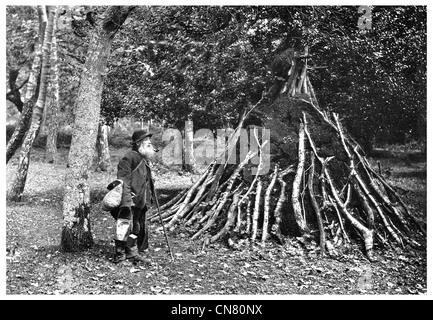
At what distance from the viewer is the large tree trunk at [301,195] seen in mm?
5605

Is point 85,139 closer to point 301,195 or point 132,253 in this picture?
point 132,253

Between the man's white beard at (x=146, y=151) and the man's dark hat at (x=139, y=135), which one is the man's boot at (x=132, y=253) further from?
the man's dark hat at (x=139, y=135)

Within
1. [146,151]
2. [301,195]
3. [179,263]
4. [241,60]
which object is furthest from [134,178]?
[301,195]

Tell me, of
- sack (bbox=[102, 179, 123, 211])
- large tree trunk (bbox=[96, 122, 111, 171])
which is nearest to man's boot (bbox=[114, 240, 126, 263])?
sack (bbox=[102, 179, 123, 211])

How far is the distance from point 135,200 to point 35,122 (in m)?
2.11

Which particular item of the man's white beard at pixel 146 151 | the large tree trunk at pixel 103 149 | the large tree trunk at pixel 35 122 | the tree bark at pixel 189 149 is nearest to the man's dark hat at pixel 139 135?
the man's white beard at pixel 146 151

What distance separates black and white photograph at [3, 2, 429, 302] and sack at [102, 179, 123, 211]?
0.7 inches

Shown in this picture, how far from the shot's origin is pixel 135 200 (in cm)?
509

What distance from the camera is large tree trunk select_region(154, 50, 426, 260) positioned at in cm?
561

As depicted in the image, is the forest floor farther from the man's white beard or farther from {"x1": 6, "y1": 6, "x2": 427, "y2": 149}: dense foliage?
{"x1": 6, "y1": 6, "x2": 427, "y2": 149}: dense foliage

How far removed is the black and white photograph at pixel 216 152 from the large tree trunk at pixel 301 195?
2cm

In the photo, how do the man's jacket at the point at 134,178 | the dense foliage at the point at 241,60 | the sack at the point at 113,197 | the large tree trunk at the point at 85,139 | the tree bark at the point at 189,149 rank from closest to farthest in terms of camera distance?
1. the sack at the point at 113,197
2. the man's jacket at the point at 134,178
3. the large tree trunk at the point at 85,139
4. the dense foliage at the point at 241,60
5. the tree bark at the point at 189,149
